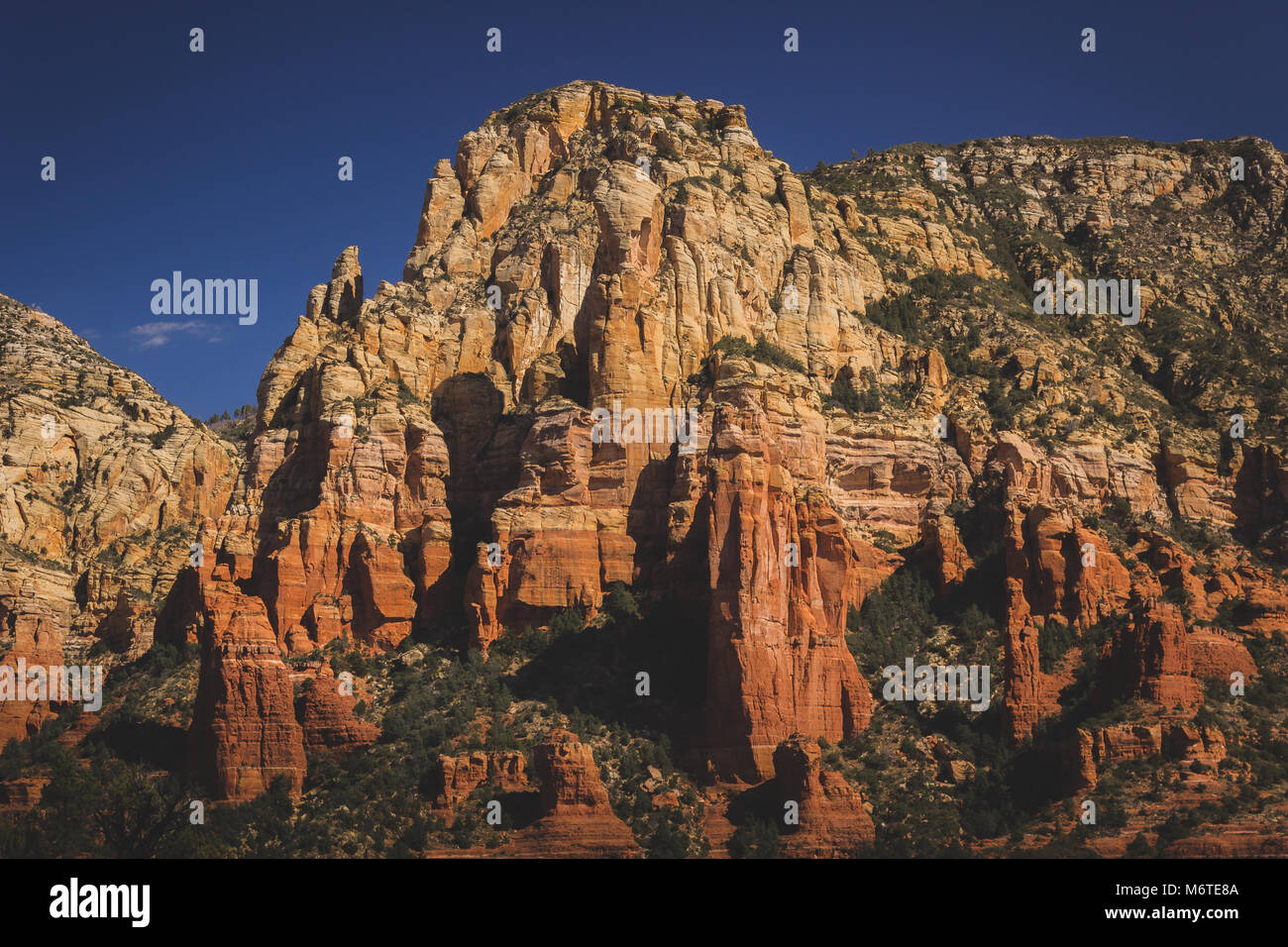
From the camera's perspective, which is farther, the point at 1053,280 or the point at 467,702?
the point at 1053,280

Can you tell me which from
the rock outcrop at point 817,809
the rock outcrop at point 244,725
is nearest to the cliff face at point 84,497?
the rock outcrop at point 244,725

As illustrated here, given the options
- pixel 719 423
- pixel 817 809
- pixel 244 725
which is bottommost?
pixel 817 809

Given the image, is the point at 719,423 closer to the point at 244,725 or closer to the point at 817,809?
the point at 817,809

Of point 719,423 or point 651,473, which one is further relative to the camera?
point 651,473

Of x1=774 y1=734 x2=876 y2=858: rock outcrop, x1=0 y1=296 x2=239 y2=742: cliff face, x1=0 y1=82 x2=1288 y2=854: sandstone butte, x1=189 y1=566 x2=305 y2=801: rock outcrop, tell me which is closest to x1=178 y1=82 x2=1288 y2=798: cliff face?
x1=0 y1=82 x2=1288 y2=854: sandstone butte

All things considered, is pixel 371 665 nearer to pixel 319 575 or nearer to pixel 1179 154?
pixel 319 575

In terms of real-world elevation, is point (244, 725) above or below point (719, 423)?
below

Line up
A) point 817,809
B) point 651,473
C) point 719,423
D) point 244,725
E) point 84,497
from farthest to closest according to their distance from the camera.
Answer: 1. point 84,497
2. point 651,473
3. point 719,423
4. point 244,725
5. point 817,809

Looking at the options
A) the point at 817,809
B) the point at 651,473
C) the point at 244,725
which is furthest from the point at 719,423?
the point at 244,725

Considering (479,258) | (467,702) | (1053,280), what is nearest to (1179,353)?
(1053,280)
